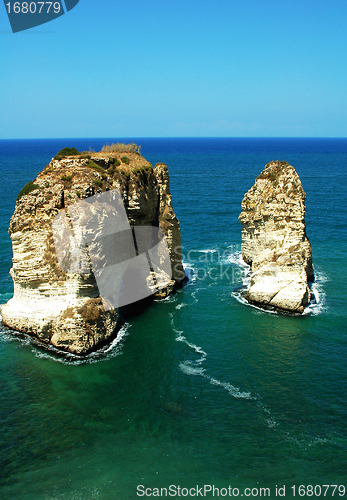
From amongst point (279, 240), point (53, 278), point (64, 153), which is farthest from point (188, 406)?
point (64, 153)

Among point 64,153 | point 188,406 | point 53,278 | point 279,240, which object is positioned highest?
point 64,153

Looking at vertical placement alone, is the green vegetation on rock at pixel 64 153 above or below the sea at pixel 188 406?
above

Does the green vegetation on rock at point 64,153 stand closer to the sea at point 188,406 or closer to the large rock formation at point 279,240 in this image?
the sea at point 188,406

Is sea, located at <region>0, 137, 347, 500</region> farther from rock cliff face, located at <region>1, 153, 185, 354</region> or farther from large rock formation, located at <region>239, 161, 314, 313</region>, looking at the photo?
large rock formation, located at <region>239, 161, 314, 313</region>

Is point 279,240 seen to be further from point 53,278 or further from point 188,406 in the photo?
point 53,278

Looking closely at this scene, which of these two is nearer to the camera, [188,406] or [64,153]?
[188,406]

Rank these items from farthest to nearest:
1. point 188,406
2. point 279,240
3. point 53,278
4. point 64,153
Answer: point 279,240 < point 64,153 < point 53,278 < point 188,406

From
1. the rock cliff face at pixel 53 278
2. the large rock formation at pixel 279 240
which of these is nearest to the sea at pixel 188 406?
the rock cliff face at pixel 53 278
